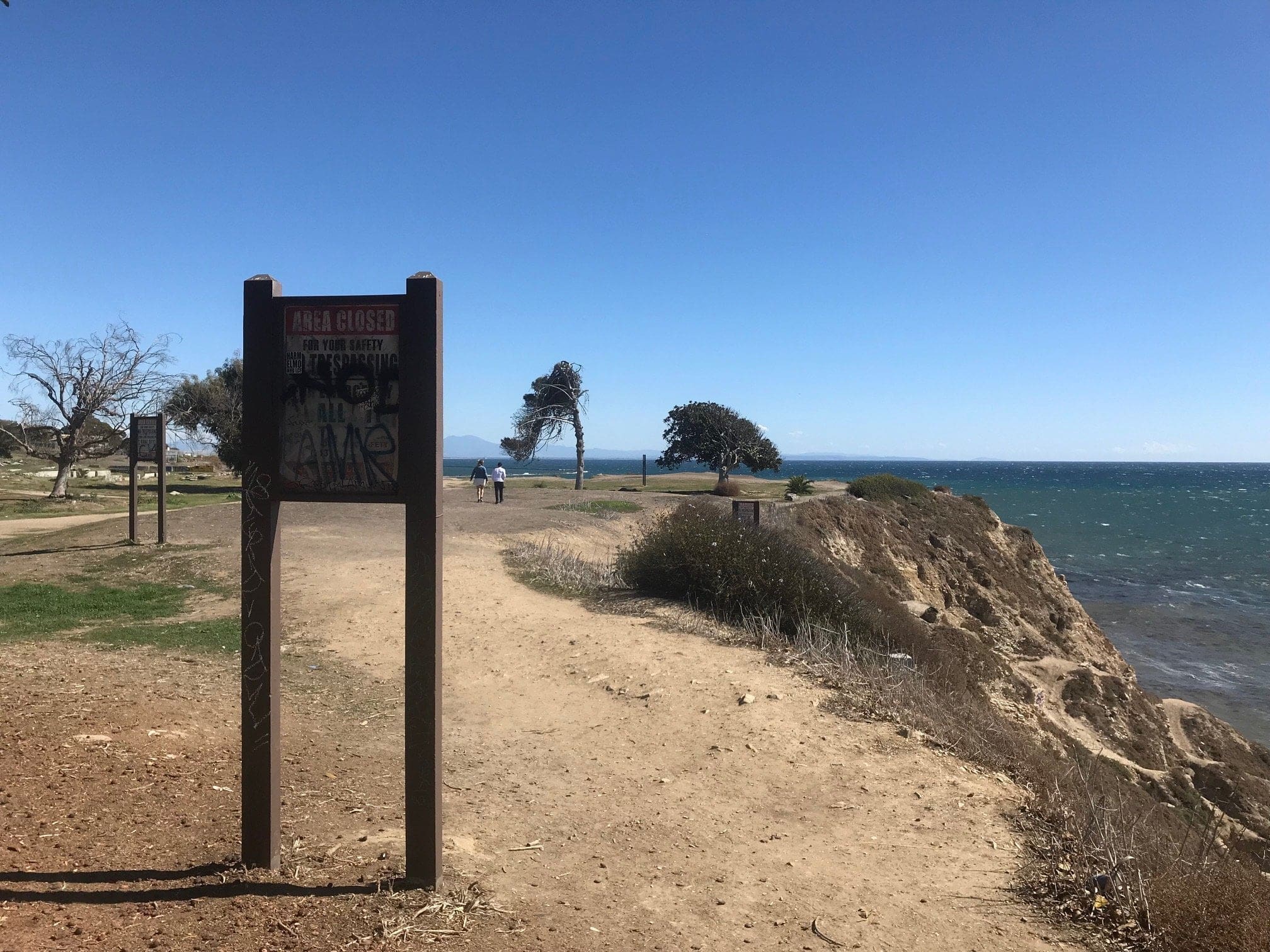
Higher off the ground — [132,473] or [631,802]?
[132,473]

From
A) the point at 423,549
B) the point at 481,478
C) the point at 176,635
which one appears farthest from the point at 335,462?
the point at 481,478

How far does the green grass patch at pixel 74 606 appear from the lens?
10.0m

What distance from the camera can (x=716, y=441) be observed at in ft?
153

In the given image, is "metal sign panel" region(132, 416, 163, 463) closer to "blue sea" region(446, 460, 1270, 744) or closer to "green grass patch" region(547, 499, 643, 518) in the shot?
"green grass patch" region(547, 499, 643, 518)

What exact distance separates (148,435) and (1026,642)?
20157mm

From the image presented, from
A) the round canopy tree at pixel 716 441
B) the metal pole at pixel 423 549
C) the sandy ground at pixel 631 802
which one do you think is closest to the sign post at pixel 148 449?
the sandy ground at pixel 631 802

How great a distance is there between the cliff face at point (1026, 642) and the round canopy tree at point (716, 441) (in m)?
12.5

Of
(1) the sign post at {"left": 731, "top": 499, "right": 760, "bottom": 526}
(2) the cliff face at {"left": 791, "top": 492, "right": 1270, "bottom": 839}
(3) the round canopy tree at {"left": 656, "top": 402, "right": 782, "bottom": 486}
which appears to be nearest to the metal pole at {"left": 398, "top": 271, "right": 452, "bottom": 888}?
(2) the cliff face at {"left": 791, "top": 492, "right": 1270, "bottom": 839}

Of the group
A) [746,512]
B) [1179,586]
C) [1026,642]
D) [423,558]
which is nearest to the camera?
[423,558]

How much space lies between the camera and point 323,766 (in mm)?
6027

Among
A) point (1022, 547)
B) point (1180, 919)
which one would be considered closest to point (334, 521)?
point (1180, 919)

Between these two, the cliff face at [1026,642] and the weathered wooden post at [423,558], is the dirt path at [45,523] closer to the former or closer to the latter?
the cliff face at [1026,642]

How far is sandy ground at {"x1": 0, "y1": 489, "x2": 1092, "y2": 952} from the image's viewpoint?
4148mm

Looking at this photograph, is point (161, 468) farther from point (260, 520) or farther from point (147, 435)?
point (260, 520)
